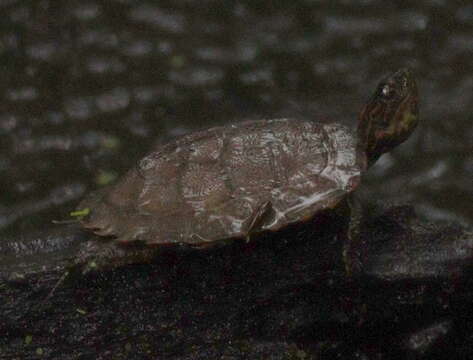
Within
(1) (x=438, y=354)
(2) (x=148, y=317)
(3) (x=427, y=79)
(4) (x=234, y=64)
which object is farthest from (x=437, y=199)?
(2) (x=148, y=317)

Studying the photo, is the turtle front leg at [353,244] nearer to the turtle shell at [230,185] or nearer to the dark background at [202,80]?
the turtle shell at [230,185]

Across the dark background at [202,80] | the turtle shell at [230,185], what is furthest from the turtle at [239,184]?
the dark background at [202,80]

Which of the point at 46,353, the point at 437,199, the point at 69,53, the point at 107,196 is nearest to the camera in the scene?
the point at 46,353

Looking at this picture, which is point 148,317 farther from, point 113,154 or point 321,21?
point 321,21

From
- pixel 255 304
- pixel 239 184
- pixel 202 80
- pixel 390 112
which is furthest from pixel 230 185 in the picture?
pixel 202 80

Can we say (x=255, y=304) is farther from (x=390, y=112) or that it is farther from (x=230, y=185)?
(x=390, y=112)

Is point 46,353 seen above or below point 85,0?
below

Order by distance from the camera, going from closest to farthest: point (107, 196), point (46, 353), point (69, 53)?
point (46, 353)
point (107, 196)
point (69, 53)

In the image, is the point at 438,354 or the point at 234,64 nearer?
the point at 438,354
